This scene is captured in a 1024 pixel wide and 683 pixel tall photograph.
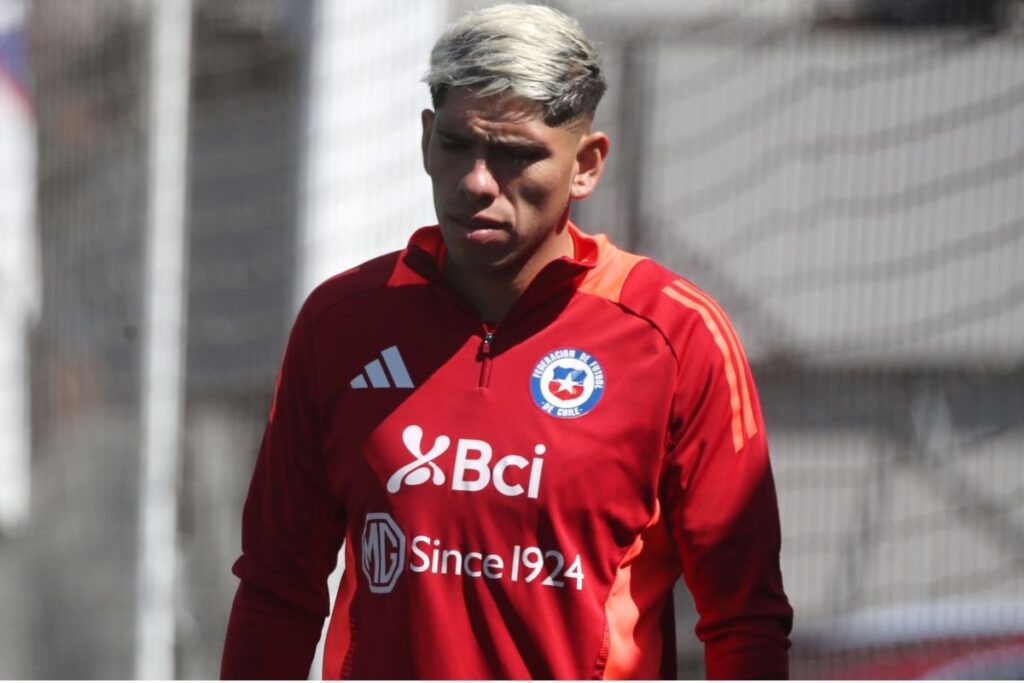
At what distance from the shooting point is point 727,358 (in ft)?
6.97

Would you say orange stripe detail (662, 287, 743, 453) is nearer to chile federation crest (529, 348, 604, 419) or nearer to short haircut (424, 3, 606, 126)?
chile federation crest (529, 348, 604, 419)

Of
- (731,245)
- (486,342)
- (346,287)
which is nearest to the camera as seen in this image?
(486,342)

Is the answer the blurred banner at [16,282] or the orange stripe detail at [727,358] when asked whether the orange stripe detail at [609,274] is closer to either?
the orange stripe detail at [727,358]

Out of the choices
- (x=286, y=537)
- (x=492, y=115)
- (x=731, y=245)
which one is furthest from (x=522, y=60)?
(x=731, y=245)

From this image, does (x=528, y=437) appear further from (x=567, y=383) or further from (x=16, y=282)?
(x=16, y=282)

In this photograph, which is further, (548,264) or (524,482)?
(548,264)

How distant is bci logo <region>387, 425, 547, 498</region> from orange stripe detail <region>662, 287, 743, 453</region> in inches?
11.3

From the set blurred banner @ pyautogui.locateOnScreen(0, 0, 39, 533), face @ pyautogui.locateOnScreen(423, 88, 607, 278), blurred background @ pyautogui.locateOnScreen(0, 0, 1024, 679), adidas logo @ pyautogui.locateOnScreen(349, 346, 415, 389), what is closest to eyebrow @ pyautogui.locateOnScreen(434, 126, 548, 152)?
face @ pyautogui.locateOnScreen(423, 88, 607, 278)

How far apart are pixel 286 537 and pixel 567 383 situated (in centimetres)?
52

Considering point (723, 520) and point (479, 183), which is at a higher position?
point (479, 183)

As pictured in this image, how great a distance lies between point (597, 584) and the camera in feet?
6.74

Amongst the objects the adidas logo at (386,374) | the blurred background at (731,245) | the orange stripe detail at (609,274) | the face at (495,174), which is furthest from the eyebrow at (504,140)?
the blurred background at (731,245)

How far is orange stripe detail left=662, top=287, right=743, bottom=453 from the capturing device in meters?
2.10

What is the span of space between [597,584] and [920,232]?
2.33 m
